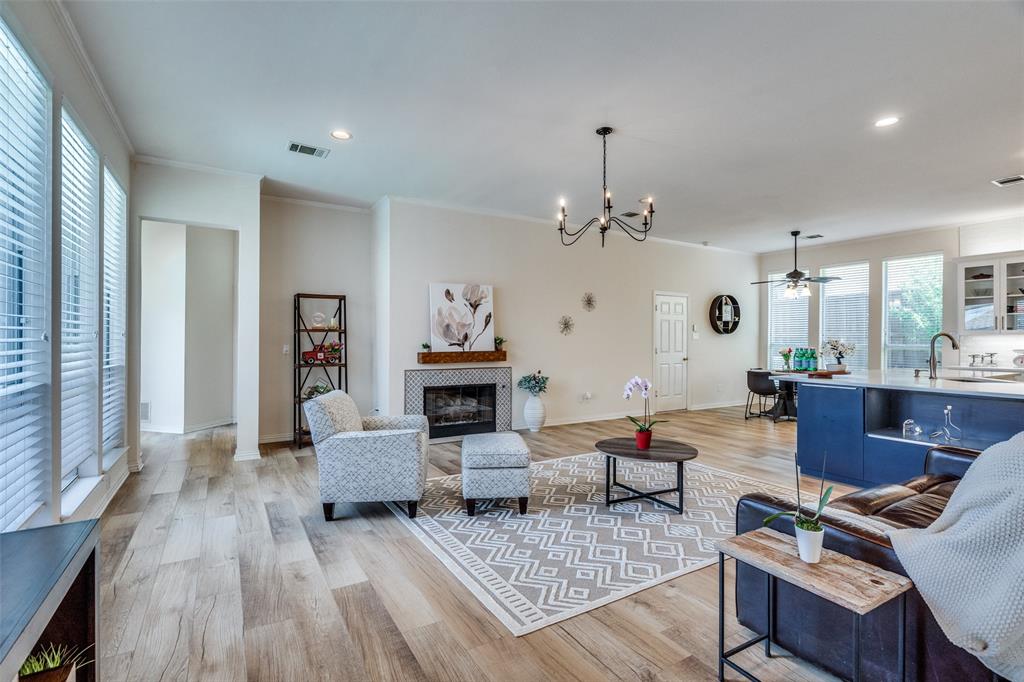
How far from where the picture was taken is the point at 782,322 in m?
8.80

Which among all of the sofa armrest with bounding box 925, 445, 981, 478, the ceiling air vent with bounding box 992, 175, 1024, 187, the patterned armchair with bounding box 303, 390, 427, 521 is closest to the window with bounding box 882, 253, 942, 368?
the ceiling air vent with bounding box 992, 175, 1024, 187

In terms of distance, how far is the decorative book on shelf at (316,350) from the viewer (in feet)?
18.2

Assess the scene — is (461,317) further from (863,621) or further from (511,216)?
(863,621)

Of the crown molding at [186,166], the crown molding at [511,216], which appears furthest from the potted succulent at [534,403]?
the crown molding at [186,166]

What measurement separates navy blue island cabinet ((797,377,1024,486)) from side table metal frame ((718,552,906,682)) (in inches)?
103

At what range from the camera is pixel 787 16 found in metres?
2.37

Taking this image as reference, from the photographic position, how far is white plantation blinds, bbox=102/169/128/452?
3.77 meters

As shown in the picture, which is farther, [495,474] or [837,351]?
[837,351]

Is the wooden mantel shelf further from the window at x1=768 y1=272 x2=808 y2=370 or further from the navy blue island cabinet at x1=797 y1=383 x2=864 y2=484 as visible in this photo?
the window at x1=768 y1=272 x2=808 y2=370

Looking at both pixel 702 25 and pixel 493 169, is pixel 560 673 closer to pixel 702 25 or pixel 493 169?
pixel 702 25

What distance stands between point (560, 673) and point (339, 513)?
2148mm

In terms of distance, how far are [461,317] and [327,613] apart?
3979 mm

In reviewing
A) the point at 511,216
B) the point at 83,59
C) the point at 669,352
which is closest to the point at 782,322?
the point at 669,352

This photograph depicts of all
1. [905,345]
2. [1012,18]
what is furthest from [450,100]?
[905,345]
